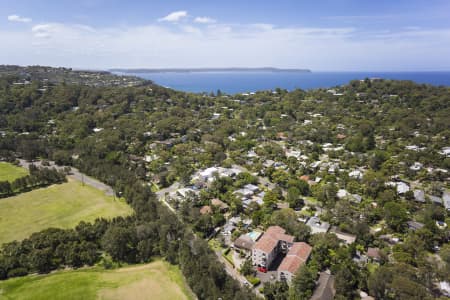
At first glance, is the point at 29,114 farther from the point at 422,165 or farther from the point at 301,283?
the point at 422,165

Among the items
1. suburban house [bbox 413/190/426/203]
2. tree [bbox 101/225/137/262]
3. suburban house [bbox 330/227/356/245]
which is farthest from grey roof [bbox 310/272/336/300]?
suburban house [bbox 413/190/426/203]

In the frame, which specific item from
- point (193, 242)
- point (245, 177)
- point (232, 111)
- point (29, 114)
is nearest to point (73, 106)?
point (29, 114)

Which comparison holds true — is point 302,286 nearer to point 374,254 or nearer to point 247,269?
point 247,269

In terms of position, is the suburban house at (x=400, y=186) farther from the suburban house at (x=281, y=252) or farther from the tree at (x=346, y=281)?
the suburban house at (x=281, y=252)

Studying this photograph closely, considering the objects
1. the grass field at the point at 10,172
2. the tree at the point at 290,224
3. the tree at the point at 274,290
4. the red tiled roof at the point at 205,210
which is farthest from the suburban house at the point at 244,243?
the grass field at the point at 10,172

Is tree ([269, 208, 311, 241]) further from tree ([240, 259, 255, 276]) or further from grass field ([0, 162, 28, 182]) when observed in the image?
grass field ([0, 162, 28, 182])

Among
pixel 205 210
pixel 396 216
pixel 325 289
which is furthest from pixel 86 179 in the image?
pixel 396 216

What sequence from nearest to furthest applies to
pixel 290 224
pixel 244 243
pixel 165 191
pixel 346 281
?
pixel 346 281, pixel 244 243, pixel 290 224, pixel 165 191
